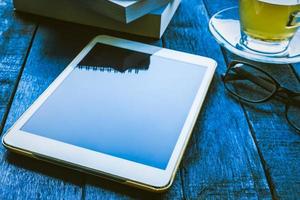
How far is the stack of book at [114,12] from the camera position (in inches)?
22.3

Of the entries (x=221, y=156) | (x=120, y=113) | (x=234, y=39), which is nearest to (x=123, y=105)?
(x=120, y=113)

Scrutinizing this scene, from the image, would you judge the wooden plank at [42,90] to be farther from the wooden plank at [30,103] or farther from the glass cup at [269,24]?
the glass cup at [269,24]

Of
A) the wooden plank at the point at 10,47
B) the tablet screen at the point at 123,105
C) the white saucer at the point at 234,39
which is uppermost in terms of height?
the tablet screen at the point at 123,105

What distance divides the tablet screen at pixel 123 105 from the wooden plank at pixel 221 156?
0.08ft

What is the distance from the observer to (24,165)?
1.37ft

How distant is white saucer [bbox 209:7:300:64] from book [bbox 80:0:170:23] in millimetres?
107

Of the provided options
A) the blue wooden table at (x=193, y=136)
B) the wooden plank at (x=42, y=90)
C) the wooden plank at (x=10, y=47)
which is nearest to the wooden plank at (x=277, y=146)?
the blue wooden table at (x=193, y=136)

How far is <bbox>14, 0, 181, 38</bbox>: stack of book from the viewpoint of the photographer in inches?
22.3

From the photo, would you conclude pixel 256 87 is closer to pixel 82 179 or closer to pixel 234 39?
pixel 234 39

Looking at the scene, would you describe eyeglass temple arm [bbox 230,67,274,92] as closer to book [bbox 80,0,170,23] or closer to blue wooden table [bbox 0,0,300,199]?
blue wooden table [bbox 0,0,300,199]

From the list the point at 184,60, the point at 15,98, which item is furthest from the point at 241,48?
the point at 15,98

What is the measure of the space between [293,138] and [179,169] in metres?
0.14

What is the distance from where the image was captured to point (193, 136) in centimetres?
46

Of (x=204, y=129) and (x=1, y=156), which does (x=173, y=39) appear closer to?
(x=204, y=129)
